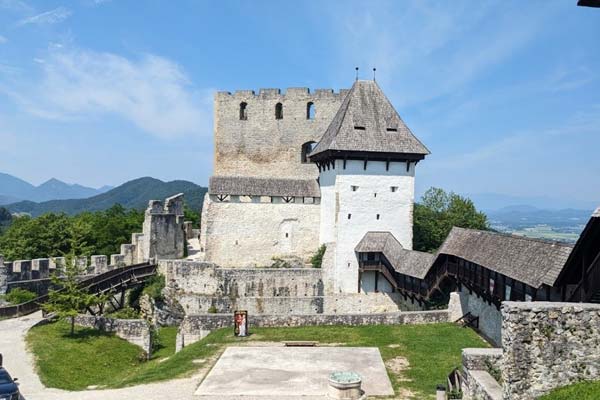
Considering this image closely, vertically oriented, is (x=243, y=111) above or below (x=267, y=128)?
above

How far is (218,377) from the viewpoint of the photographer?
14.1 metres

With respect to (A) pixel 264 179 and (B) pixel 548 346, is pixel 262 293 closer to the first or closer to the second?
(A) pixel 264 179

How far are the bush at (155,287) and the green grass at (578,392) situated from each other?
2111 cm

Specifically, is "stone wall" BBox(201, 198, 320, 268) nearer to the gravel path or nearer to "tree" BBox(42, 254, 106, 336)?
"tree" BBox(42, 254, 106, 336)

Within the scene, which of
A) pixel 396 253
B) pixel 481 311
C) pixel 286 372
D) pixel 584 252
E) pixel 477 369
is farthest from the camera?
pixel 396 253

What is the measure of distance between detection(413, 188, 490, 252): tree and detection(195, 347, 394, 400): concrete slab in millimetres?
16697

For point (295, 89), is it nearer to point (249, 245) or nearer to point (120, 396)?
point (249, 245)

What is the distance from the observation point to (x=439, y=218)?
118 feet

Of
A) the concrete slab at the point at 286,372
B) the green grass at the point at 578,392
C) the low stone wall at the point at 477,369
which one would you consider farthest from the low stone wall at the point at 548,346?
the concrete slab at the point at 286,372

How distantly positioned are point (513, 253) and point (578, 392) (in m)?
7.37

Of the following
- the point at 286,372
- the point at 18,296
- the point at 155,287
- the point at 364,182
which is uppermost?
the point at 364,182

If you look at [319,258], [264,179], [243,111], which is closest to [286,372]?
[319,258]

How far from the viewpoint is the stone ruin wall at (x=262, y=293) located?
25969mm

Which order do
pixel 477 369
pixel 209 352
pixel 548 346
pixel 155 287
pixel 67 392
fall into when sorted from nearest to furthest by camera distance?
pixel 548 346 < pixel 477 369 < pixel 67 392 < pixel 209 352 < pixel 155 287
